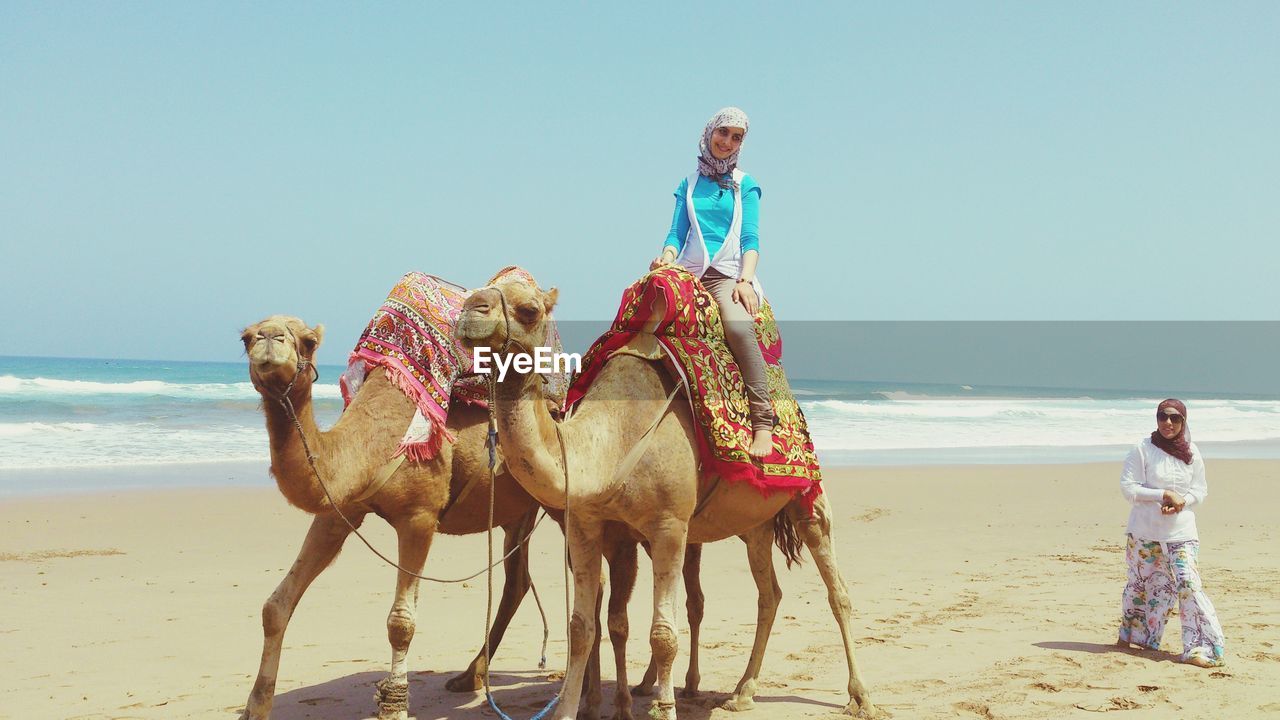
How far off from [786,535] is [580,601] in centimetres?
203

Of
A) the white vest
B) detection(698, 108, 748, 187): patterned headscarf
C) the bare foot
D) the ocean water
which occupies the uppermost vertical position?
detection(698, 108, 748, 187): patterned headscarf

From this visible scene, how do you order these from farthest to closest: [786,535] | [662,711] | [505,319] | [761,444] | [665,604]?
[786,535], [761,444], [665,604], [662,711], [505,319]

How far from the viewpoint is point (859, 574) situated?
1123 centimetres

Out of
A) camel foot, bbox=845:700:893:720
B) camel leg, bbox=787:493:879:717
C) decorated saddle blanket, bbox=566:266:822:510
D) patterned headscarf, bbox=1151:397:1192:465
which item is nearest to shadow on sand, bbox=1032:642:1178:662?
patterned headscarf, bbox=1151:397:1192:465

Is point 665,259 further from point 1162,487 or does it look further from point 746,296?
point 1162,487

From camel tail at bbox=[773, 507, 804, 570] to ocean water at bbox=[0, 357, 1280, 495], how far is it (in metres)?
12.5

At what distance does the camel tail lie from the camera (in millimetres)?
6816

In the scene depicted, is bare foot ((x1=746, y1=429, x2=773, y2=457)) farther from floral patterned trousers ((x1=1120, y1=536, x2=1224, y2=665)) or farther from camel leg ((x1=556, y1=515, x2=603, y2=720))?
floral patterned trousers ((x1=1120, y1=536, x2=1224, y2=665))

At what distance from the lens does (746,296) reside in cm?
614

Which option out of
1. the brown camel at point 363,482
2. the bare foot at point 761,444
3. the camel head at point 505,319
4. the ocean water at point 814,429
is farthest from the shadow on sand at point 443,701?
the ocean water at point 814,429

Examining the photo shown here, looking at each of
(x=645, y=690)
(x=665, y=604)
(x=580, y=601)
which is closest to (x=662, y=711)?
(x=665, y=604)

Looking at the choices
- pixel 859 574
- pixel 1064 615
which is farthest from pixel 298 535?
pixel 1064 615

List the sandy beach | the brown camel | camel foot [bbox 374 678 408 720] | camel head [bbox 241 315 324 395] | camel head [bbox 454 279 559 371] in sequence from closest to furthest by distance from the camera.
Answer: camel head [bbox 454 279 559 371], camel head [bbox 241 315 324 395], the brown camel, camel foot [bbox 374 678 408 720], the sandy beach

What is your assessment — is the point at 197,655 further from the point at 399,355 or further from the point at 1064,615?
the point at 1064,615
